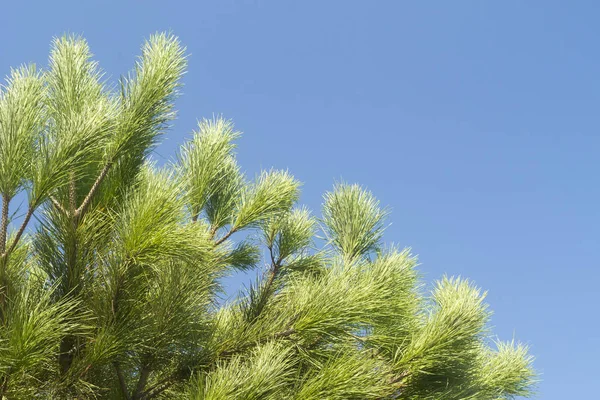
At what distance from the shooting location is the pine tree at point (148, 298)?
5.27 feet

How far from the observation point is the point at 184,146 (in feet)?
7.87

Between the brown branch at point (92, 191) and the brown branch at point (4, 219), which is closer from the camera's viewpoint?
the brown branch at point (4, 219)

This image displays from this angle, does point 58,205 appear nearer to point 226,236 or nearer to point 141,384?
point 141,384

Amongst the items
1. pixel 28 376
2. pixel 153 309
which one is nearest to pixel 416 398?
pixel 153 309

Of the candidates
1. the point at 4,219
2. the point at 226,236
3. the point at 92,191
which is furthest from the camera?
the point at 226,236

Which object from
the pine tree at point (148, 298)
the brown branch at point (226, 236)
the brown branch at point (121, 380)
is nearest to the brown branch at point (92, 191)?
the pine tree at point (148, 298)

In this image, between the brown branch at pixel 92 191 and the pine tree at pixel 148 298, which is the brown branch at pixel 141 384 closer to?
the pine tree at pixel 148 298

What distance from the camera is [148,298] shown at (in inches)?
70.8

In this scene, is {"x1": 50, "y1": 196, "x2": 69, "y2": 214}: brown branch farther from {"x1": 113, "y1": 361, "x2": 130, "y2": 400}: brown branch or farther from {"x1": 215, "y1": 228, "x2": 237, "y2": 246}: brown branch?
{"x1": 215, "y1": 228, "x2": 237, "y2": 246}: brown branch

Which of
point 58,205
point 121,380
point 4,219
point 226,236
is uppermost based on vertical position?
point 226,236

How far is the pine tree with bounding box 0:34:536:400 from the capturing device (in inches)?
63.2

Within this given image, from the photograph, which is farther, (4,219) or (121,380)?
(121,380)

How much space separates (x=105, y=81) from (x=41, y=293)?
67cm

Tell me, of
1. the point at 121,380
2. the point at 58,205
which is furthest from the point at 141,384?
the point at 58,205
